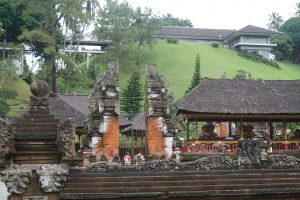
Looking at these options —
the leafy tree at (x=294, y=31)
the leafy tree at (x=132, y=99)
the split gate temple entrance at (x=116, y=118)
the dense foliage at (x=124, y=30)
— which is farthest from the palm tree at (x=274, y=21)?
the split gate temple entrance at (x=116, y=118)

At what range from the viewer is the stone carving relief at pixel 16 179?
24.5 feet

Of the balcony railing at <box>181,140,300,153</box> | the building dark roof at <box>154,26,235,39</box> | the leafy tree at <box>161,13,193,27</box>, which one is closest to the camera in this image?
the balcony railing at <box>181,140,300,153</box>

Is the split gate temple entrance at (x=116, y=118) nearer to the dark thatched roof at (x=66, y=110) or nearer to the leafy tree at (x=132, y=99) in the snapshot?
the dark thatched roof at (x=66, y=110)

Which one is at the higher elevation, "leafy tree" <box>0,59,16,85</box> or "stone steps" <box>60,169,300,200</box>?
"leafy tree" <box>0,59,16,85</box>

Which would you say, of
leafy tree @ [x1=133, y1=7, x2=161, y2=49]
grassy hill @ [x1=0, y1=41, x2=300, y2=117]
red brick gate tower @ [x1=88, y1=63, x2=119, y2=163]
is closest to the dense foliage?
leafy tree @ [x1=133, y1=7, x2=161, y2=49]

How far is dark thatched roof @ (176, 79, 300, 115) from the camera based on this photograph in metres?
20.8

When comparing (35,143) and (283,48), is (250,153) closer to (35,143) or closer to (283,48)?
(35,143)

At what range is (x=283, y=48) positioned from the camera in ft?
261

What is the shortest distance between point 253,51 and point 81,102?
53.9 meters

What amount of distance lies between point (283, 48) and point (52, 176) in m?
76.7

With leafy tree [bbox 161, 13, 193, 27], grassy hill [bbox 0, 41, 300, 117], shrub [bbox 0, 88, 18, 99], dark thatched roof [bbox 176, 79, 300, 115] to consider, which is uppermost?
leafy tree [bbox 161, 13, 193, 27]

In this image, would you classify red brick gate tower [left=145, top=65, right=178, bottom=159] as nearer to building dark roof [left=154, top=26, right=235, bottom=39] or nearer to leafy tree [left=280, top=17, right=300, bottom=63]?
building dark roof [left=154, top=26, right=235, bottom=39]

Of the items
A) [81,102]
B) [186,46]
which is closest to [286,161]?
[81,102]

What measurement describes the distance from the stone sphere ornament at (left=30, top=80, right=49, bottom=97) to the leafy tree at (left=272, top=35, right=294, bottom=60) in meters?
75.2
